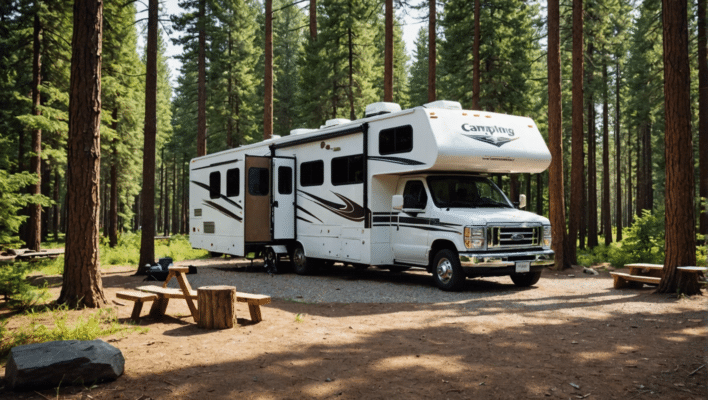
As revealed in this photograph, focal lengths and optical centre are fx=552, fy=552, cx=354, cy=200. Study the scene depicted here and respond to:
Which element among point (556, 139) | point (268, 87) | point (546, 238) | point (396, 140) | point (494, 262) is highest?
point (268, 87)

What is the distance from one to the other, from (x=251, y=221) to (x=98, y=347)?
9.09 m

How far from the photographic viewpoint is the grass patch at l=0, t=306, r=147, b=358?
6.34m

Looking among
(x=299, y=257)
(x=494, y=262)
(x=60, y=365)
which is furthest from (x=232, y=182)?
(x=60, y=365)

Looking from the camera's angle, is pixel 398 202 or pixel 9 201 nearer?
pixel 9 201

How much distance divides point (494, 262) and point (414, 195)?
2.24 metres

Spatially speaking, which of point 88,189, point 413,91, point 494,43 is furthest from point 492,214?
point 413,91

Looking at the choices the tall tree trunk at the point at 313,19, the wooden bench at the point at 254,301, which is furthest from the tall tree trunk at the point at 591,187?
the wooden bench at the point at 254,301

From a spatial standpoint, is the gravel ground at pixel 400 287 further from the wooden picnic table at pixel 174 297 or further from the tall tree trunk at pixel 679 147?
the wooden picnic table at pixel 174 297

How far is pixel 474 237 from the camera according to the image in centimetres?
1023

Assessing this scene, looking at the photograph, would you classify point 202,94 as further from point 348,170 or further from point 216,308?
point 216,308

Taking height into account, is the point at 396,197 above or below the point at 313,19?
below

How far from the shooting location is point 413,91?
115 feet

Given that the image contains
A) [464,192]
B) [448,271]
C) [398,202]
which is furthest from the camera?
[464,192]

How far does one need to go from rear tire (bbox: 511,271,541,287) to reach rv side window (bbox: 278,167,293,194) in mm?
6179
